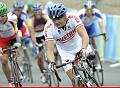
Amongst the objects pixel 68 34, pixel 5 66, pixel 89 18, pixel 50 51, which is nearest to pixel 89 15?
pixel 89 18

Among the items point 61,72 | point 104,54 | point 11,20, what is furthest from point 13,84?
point 104,54

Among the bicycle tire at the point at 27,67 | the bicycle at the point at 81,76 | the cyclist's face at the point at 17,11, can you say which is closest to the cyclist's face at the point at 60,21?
the bicycle at the point at 81,76

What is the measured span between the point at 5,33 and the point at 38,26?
2.68 meters

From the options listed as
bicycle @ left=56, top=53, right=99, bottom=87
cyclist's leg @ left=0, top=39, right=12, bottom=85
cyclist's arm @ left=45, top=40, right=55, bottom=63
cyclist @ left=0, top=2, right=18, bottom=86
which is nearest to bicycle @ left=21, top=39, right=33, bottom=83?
cyclist @ left=0, top=2, right=18, bottom=86

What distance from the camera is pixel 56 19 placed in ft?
37.4

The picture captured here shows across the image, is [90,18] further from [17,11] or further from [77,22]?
[77,22]

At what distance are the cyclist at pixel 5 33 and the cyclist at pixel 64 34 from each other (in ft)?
5.90

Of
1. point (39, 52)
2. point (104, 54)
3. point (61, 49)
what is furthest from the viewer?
point (104, 54)

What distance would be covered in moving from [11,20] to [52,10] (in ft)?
9.76

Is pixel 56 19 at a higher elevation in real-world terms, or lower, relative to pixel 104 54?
higher

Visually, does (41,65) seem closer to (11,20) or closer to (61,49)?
(11,20)

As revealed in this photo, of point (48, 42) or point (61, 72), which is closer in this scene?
point (48, 42)

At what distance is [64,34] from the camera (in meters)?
12.2

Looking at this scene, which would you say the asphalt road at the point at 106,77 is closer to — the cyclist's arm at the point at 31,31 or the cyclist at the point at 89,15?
the cyclist at the point at 89,15
